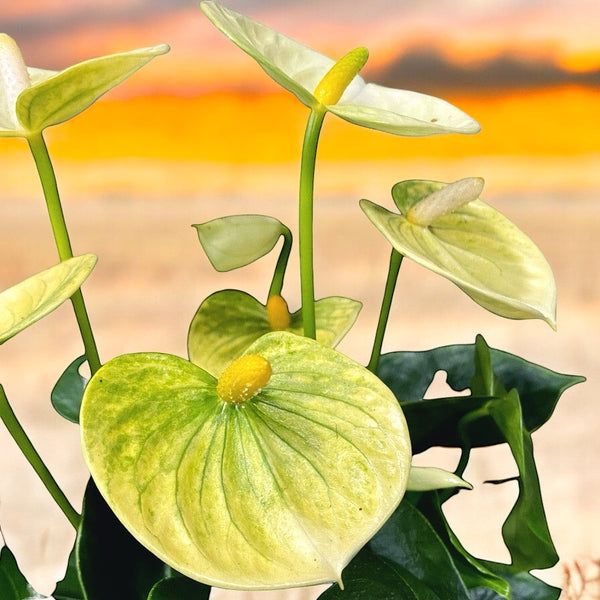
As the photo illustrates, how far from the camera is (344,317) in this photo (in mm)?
810

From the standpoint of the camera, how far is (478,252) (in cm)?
70

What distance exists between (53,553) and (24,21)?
1011 millimetres

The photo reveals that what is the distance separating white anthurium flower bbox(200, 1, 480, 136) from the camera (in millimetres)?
620

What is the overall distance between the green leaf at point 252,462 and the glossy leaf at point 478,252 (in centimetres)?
10

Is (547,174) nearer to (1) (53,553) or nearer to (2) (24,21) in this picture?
(2) (24,21)

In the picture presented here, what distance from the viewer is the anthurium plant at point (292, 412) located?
50 cm

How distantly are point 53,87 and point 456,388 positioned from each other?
41cm

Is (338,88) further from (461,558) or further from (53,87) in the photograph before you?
(461,558)

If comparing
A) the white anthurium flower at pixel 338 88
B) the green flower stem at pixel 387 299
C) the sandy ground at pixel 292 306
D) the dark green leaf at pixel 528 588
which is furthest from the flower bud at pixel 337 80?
the sandy ground at pixel 292 306

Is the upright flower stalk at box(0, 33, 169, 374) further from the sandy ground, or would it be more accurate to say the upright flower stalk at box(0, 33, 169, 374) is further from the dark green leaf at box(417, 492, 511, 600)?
the sandy ground

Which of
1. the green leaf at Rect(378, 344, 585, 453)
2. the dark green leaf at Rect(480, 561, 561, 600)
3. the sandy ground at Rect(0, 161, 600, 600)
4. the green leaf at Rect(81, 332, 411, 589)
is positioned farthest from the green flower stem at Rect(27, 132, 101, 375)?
the sandy ground at Rect(0, 161, 600, 600)

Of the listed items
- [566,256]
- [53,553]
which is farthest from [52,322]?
[566,256]

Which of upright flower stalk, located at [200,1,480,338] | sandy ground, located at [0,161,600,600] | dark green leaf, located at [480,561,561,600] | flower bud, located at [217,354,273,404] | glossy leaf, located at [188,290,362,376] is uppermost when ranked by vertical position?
upright flower stalk, located at [200,1,480,338]

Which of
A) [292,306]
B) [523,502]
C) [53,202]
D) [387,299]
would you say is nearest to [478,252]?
[387,299]
